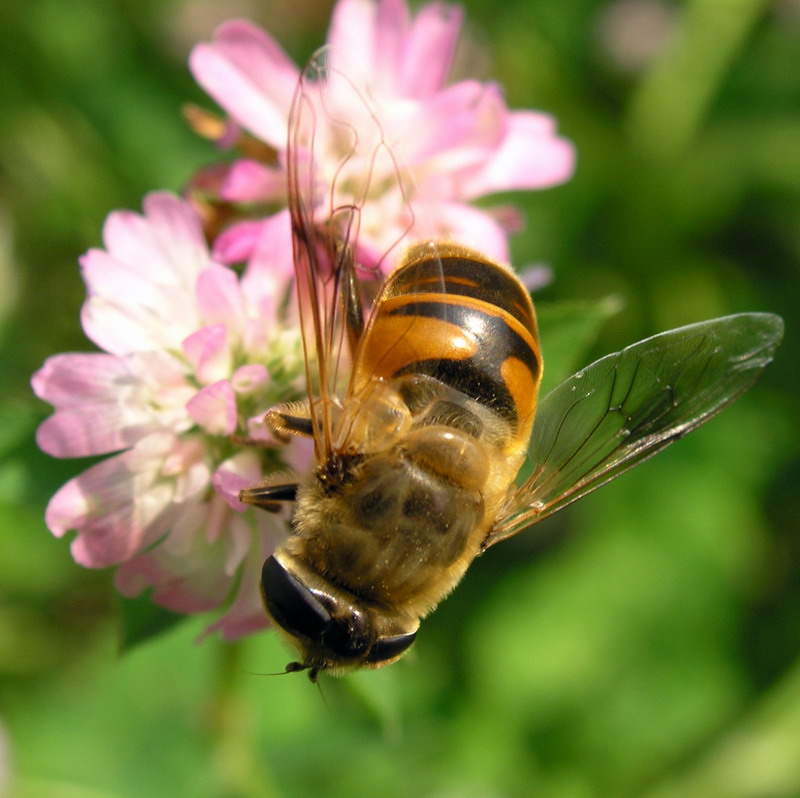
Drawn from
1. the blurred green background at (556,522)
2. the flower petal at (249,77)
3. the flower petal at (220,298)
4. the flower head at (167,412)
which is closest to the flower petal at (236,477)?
the flower head at (167,412)

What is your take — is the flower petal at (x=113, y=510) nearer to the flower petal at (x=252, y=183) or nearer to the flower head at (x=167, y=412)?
the flower head at (x=167, y=412)

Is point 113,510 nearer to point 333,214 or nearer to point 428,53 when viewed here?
point 333,214

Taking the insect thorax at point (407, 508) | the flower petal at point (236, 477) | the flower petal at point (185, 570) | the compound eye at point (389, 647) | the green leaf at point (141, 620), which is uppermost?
the insect thorax at point (407, 508)

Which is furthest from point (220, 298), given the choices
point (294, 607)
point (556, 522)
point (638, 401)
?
point (556, 522)

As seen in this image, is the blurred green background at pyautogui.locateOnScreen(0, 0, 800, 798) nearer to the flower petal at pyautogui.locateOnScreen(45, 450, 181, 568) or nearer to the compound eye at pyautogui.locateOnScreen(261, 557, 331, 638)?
the flower petal at pyautogui.locateOnScreen(45, 450, 181, 568)

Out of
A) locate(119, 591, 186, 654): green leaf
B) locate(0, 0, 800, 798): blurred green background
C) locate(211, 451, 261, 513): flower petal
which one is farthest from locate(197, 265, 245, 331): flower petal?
locate(0, 0, 800, 798): blurred green background

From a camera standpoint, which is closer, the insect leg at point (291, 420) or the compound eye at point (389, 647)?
the compound eye at point (389, 647)

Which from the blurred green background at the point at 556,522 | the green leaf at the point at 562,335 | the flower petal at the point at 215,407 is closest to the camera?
the flower petal at the point at 215,407

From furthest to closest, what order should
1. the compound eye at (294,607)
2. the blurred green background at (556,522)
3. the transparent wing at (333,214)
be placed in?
1. the blurred green background at (556,522)
2. the transparent wing at (333,214)
3. the compound eye at (294,607)
